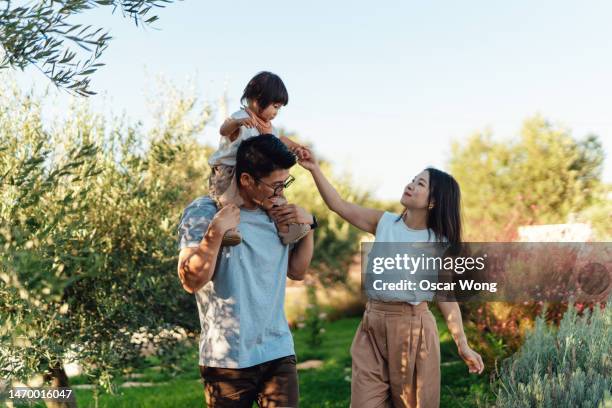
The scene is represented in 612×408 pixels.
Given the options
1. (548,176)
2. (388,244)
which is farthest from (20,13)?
(548,176)

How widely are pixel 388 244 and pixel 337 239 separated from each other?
49.1 feet

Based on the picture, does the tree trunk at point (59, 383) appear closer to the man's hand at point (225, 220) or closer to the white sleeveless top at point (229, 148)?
the white sleeveless top at point (229, 148)

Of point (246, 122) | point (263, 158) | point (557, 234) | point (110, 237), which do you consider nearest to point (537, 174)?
point (557, 234)

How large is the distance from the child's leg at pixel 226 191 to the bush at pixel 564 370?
1.97m

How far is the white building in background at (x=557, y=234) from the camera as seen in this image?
1023 cm

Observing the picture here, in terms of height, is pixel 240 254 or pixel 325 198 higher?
pixel 325 198

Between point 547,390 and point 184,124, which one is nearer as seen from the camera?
point 547,390

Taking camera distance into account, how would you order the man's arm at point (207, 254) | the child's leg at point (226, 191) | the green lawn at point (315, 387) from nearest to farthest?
the man's arm at point (207, 254), the child's leg at point (226, 191), the green lawn at point (315, 387)

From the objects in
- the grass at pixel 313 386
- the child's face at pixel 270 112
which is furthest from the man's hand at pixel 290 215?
the grass at pixel 313 386

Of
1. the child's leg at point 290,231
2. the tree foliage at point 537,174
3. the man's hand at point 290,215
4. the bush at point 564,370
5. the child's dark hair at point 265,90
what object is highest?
the tree foliage at point 537,174

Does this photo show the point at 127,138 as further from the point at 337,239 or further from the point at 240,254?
the point at 337,239

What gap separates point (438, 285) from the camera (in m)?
5.05

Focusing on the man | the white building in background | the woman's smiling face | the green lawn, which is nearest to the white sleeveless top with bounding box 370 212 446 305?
the woman's smiling face

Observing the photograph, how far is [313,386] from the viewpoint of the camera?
10.4 m
